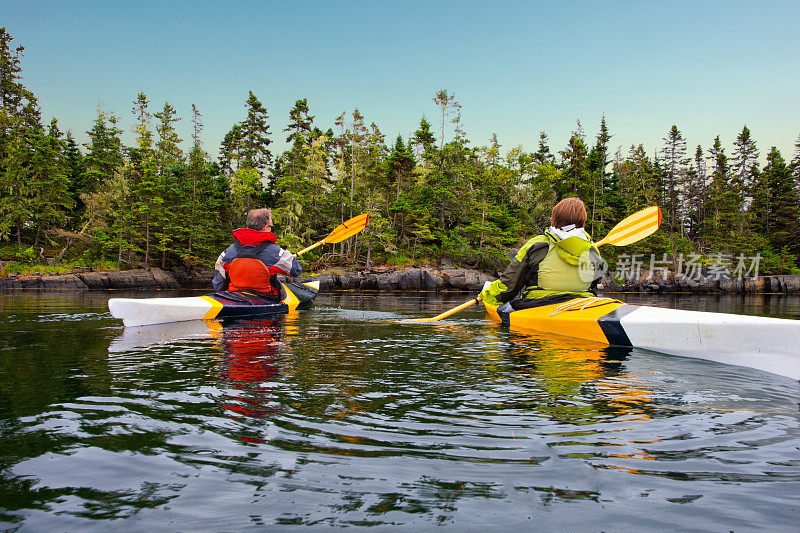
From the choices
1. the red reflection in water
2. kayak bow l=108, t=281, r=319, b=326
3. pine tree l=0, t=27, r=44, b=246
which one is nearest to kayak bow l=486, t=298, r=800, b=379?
the red reflection in water

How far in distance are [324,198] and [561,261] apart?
25.5 m

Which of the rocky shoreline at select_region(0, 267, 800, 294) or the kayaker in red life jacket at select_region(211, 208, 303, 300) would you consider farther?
the rocky shoreline at select_region(0, 267, 800, 294)

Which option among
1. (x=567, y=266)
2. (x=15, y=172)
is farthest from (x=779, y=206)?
(x=15, y=172)

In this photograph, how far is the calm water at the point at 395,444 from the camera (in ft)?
4.87

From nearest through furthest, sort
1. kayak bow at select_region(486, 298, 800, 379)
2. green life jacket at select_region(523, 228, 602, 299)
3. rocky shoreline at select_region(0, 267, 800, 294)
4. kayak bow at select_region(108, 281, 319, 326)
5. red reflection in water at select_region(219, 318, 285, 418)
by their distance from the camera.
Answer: red reflection in water at select_region(219, 318, 285, 418)
kayak bow at select_region(486, 298, 800, 379)
green life jacket at select_region(523, 228, 602, 299)
kayak bow at select_region(108, 281, 319, 326)
rocky shoreline at select_region(0, 267, 800, 294)

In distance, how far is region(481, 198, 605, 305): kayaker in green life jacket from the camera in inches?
225

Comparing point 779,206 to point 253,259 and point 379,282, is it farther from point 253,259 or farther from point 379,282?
point 253,259

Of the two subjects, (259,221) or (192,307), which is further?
(259,221)

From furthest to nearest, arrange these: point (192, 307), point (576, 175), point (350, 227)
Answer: point (576, 175), point (350, 227), point (192, 307)

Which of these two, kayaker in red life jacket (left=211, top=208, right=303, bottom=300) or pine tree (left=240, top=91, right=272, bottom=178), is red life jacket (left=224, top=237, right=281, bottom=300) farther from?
pine tree (left=240, top=91, right=272, bottom=178)

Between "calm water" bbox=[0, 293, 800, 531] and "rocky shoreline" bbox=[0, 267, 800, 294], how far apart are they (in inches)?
891

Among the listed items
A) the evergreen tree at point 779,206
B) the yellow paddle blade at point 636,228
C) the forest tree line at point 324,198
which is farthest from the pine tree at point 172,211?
the evergreen tree at point 779,206

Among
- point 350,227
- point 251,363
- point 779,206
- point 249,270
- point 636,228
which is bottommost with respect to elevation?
point 251,363

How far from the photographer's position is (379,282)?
90.2 feet
